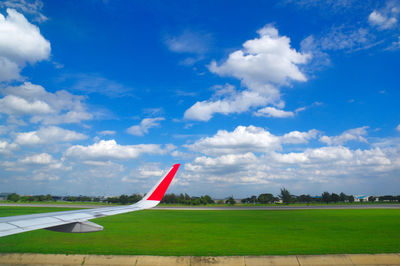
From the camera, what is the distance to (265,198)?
4803 inches

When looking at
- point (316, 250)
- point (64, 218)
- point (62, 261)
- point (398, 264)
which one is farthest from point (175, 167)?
point (398, 264)

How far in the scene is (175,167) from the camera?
9.84 meters

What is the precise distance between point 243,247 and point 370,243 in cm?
700

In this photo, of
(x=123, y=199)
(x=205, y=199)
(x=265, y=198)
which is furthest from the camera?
(x=265, y=198)

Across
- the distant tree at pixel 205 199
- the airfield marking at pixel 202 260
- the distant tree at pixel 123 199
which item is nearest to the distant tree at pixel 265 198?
the distant tree at pixel 205 199

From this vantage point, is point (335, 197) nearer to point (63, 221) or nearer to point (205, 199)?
point (205, 199)

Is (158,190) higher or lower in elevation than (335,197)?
higher

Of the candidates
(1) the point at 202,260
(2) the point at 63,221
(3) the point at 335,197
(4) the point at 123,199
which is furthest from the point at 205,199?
(2) the point at 63,221

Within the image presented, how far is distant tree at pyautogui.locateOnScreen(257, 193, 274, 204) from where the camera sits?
121188 mm

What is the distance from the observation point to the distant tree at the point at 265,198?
121 metres

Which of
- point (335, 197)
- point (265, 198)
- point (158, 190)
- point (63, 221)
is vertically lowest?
point (265, 198)

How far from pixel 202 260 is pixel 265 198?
117344 mm

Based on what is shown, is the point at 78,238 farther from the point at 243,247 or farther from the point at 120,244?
the point at 243,247

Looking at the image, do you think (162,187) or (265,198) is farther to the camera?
(265,198)
